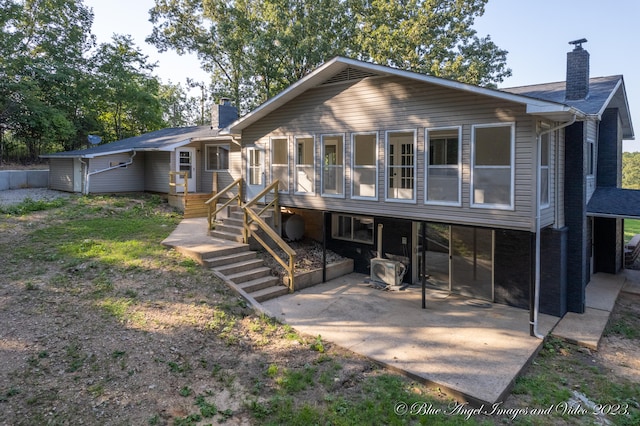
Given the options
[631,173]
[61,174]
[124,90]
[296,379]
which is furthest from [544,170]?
[631,173]

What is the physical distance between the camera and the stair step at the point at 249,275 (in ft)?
30.7

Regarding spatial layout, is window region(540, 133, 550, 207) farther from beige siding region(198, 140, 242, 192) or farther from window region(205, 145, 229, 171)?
window region(205, 145, 229, 171)

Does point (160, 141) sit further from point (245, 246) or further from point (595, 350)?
point (595, 350)

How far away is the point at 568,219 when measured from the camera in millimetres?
9219

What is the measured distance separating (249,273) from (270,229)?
1.20m

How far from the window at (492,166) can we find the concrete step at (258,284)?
16.1ft

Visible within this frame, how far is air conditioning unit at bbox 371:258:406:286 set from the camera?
10719mm

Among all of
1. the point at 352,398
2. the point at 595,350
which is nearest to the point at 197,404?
the point at 352,398

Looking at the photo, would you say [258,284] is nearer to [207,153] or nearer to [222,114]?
[207,153]

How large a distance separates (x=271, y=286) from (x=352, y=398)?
4.66 metres

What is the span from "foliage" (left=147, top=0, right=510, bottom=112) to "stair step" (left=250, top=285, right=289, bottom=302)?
19835mm

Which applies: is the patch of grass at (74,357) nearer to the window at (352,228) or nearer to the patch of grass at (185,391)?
the patch of grass at (185,391)

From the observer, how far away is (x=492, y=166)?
815cm

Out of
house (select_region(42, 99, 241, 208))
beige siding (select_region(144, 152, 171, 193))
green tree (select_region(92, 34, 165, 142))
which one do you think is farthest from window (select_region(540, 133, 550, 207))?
green tree (select_region(92, 34, 165, 142))
